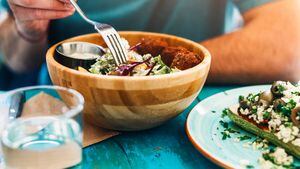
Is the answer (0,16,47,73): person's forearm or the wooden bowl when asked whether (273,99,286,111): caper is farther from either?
(0,16,47,73): person's forearm

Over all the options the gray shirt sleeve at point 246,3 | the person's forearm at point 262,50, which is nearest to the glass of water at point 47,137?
the person's forearm at point 262,50

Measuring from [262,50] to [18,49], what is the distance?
0.91 meters

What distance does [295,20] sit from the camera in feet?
4.53

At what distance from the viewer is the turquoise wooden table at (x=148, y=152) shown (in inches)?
31.3

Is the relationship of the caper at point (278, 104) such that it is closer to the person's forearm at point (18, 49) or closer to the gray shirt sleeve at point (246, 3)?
the gray shirt sleeve at point (246, 3)

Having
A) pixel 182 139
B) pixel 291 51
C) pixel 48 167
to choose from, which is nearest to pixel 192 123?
pixel 182 139

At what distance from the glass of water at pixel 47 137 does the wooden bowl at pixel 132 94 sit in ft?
0.23

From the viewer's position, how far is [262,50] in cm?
131

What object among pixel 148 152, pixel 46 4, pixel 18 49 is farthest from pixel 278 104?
pixel 18 49

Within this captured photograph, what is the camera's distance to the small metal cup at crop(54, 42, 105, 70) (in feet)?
3.03

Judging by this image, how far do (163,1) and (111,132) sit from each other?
2.90 ft

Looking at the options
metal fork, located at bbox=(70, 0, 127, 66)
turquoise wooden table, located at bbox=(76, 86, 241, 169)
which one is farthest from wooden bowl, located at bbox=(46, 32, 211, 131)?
metal fork, located at bbox=(70, 0, 127, 66)

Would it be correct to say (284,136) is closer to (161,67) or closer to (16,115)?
(161,67)

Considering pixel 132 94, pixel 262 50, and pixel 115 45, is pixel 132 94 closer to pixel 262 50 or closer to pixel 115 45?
pixel 115 45
